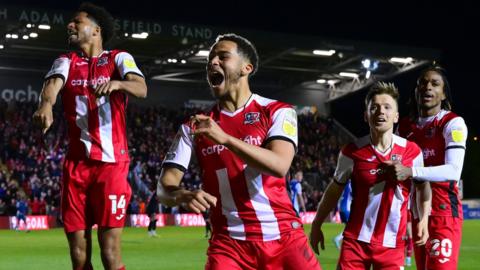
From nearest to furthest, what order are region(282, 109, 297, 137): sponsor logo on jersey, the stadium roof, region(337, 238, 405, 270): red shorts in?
region(282, 109, 297, 137): sponsor logo on jersey
region(337, 238, 405, 270): red shorts
the stadium roof

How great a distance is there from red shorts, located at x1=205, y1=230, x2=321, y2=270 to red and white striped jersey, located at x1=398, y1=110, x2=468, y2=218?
2.61 meters

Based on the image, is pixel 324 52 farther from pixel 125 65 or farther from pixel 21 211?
pixel 125 65

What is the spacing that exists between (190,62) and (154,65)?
213 centimetres

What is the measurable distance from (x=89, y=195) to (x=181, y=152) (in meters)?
2.10

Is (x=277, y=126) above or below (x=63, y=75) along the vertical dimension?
below

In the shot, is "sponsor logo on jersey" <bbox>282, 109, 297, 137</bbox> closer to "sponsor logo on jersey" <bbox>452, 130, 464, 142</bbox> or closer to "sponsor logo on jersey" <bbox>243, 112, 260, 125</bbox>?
"sponsor logo on jersey" <bbox>243, 112, 260, 125</bbox>

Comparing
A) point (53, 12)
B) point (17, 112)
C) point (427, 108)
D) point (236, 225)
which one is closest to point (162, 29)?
point (53, 12)

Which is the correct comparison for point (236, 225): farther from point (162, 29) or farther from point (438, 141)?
point (162, 29)

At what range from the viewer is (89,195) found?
6797 mm

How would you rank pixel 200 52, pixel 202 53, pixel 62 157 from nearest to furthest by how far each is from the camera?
pixel 62 157, pixel 200 52, pixel 202 53

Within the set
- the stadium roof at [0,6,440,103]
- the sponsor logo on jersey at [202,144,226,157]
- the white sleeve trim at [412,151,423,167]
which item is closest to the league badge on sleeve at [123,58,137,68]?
the sponsor logo on jersey at [202,144,226,157]

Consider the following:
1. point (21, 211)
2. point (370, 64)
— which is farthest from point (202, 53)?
point (21, 211)

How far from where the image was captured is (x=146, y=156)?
121 ft

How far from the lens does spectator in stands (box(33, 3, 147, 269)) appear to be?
675 centimetres
